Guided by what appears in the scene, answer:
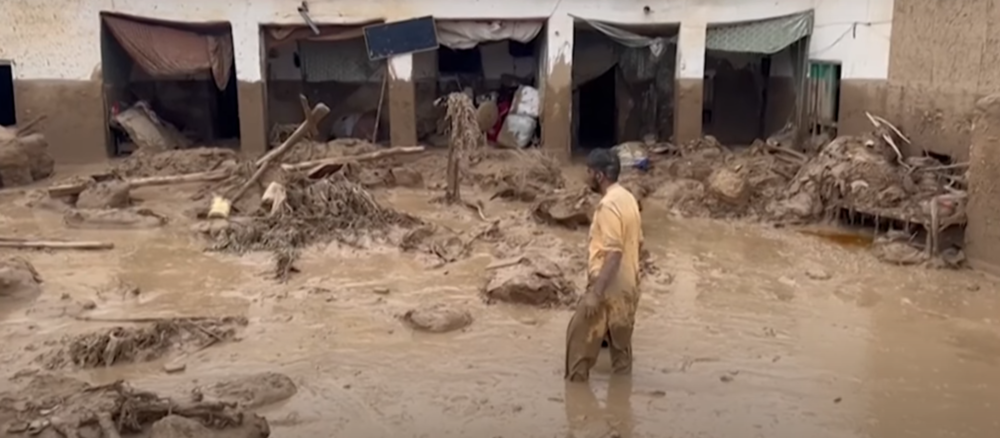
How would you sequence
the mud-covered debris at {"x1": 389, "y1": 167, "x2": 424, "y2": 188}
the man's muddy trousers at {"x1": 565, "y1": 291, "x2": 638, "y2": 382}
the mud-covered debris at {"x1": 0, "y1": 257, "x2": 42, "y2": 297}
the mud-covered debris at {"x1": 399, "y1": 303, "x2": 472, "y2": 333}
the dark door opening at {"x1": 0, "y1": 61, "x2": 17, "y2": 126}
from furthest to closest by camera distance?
the dark door opening at {"x1": 0, "y1": 61, "x2": 17, "y2": 126}
the mud-covered debris at {"x1": 389, "y1": 167, "x2": 424, "y2": 188}
the mud-covered debris at {"x1": 0, "y1": 257, "x2": 42, "y2": 297}
the mud-covered debris at {"x1": 399, "y1": 303, "x2": 472, "y2": 333}
the man's muddy trousers at {"x1": 565, "y1": 291, "x2": 638, "y2": 382}

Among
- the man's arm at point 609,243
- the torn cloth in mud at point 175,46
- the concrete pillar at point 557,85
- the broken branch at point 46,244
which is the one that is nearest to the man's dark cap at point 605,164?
the man's arm at point 609,243

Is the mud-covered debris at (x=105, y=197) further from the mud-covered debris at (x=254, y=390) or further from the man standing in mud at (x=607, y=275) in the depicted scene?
the man standing in mud at (x=607, y=275)

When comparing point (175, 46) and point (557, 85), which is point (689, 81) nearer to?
point (557, 85)

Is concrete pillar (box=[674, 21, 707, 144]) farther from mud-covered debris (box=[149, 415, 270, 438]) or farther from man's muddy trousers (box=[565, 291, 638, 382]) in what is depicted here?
mud-covered debris (box=[149, 415, 270, 438])

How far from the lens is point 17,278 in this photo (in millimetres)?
8750

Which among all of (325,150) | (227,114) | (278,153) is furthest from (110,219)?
(227,114)

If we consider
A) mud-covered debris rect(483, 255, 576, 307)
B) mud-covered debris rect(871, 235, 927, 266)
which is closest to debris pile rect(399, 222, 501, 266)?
mud-covered debris rect(483, 255, 576, 307)

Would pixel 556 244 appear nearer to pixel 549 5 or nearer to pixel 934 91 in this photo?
pixel 934 91

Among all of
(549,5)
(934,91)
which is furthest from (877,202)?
(549,5)

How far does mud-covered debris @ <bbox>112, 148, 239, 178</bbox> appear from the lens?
1484 cm

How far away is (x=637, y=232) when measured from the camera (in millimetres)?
6453

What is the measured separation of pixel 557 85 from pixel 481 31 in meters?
1.71

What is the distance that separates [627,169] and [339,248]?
6.68m

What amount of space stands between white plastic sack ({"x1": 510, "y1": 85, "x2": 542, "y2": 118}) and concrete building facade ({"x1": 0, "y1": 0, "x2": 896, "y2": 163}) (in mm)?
399
